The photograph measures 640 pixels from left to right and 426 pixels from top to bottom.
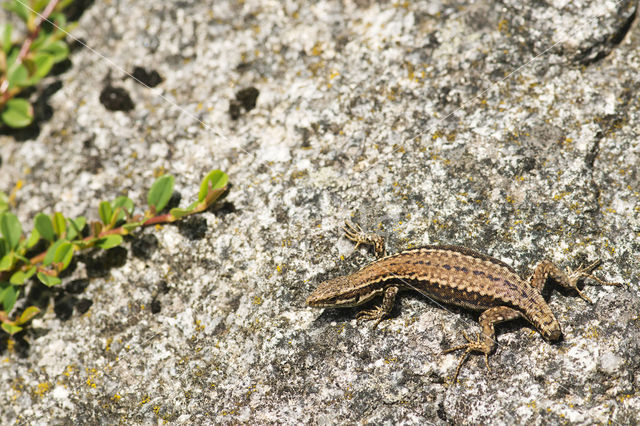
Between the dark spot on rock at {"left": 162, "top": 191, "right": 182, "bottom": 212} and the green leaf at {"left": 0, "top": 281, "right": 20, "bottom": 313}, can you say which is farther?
the dark spot on rock at {"left": 162, "top": 191, "right": 182, "bottom": 212}

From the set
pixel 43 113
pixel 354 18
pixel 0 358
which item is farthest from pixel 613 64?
pixel 0 358

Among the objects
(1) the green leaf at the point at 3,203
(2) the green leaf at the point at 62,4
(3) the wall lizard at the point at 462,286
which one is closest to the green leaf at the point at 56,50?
(2) the green leaf at the point at 62,4

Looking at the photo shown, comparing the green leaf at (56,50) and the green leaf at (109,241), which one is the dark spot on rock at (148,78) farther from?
the green leaf at (109,241)

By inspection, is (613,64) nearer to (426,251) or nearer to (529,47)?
(529,47)

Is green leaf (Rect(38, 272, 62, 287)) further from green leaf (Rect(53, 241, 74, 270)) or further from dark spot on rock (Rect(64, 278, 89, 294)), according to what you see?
dark spot on rock (Rect(64, 278, 89, 294))

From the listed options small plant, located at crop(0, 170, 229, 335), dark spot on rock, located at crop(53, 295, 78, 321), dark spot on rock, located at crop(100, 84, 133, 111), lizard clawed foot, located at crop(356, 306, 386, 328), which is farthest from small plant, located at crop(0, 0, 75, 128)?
lizard clawed foot, located at crop(356, 306, 386, 328)

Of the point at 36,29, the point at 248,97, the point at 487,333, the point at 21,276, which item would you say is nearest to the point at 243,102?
the point at 248,97

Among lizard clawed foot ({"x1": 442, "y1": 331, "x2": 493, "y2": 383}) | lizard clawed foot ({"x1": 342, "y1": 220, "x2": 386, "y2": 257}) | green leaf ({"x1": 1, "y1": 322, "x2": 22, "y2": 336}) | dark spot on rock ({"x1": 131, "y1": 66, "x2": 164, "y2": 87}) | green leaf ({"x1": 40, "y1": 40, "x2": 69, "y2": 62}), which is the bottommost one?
lizard clawed foot ({"x1": 442, "y1": 331, "x2": 493, "y2": 383})

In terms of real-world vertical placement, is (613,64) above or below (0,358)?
above
